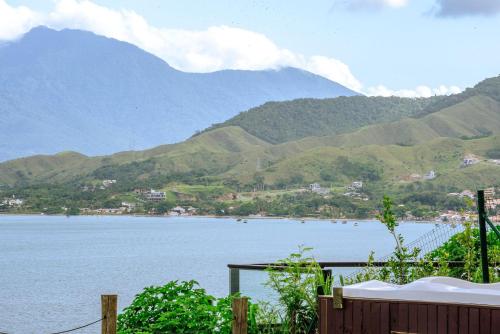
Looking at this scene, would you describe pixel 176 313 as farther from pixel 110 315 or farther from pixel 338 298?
pixel 338 298

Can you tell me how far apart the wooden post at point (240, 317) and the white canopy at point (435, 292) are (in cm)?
136

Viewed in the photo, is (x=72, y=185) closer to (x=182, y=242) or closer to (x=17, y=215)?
(x=17, y=215)

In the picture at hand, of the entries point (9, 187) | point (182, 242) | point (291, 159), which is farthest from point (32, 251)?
point (9, 187)

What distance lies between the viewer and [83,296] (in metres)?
48.5

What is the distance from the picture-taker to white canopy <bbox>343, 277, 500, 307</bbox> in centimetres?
505

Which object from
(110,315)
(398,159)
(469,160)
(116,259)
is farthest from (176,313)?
(398,159)

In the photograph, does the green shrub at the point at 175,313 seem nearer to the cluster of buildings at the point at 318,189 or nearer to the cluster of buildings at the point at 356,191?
the cluster of buildings at the point at 356,191

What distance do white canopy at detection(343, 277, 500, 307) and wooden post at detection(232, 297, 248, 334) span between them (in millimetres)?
1356

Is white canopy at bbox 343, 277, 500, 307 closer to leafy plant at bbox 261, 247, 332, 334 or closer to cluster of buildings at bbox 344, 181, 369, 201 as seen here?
leafy plant at bbox 261, 247, 332, 334

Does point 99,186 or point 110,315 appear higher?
point 99,186

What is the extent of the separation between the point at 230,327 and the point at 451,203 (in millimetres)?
133602

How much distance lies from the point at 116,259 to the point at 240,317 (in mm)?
68352

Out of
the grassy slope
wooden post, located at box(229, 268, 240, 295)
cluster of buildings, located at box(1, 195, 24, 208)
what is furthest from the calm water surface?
cluster of buildings, located at box(1, 195, 24, 208)

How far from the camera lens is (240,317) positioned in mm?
6715
